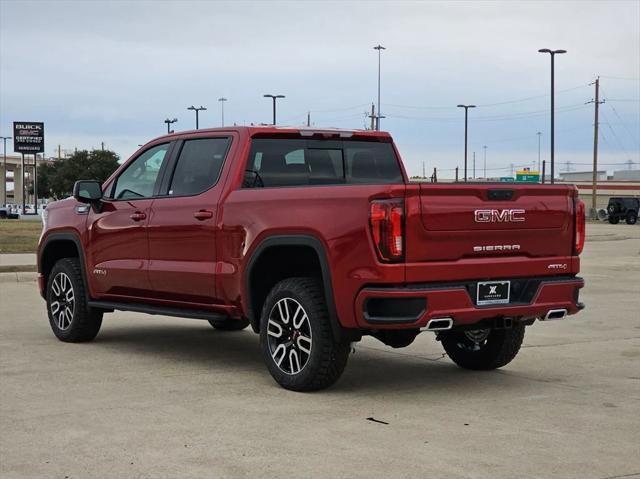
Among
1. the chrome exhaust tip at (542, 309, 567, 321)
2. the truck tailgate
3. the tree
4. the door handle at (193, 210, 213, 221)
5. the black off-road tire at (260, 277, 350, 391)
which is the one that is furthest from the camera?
the tree

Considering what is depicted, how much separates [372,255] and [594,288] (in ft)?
35.2

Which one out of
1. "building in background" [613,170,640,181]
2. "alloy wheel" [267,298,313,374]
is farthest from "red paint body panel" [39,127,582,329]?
"building in background" [613,170,640,181]

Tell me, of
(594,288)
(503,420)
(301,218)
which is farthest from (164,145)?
(594,288)

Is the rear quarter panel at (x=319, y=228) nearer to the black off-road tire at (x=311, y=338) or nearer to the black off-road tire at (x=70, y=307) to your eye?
the black off-road tire at (x=311, y=338)

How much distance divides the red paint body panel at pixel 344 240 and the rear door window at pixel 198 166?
0.30 feet

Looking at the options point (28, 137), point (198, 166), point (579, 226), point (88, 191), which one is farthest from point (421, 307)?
point (28, 137)

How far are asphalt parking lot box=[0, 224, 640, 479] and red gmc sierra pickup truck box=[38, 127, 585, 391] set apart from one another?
476 millimetres

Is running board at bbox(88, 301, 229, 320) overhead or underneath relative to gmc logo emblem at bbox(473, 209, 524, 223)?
underneath

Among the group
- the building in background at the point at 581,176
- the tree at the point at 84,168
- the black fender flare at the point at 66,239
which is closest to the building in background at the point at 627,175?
the building in background at the point at 581,176

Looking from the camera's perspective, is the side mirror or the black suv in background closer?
the side mirror

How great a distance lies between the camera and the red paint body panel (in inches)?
267

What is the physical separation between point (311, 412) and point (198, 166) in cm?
282

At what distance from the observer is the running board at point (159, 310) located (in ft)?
26.9

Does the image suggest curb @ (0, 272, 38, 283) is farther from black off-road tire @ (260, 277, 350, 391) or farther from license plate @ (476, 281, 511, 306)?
license plate @ (476, 281, 511, 306)
